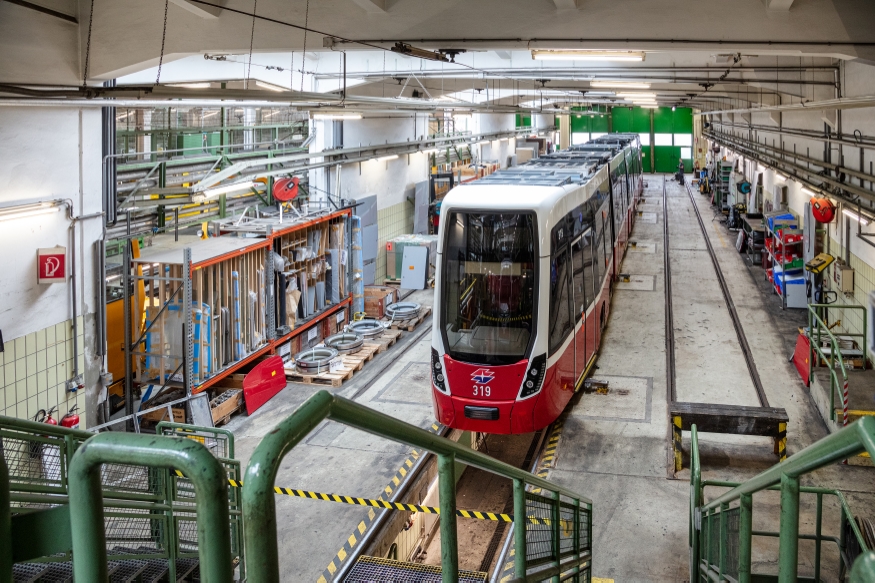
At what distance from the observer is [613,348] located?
1427 centimetres

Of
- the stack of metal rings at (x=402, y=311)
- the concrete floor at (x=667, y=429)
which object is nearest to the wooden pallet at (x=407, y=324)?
the stack of metal rings at (x=402, y=311)

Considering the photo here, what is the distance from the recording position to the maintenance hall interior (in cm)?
666

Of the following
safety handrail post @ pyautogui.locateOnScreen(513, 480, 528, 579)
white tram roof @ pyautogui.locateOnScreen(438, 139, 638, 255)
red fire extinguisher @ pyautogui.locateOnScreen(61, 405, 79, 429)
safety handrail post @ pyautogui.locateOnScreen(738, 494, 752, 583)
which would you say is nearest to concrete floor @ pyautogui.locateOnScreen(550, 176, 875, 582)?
white tram roof @ pyautogui.locateOnScreen(438, 139, 638, 255)

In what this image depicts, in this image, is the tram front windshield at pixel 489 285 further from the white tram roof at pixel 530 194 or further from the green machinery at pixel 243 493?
the green machinery at pixel 243 493

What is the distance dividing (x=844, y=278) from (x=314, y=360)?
30.1 feet

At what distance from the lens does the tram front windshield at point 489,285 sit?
9.23 metres

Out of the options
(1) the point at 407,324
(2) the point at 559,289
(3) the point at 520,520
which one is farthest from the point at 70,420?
(1) the point at 407,324

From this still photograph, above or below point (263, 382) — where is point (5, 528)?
above

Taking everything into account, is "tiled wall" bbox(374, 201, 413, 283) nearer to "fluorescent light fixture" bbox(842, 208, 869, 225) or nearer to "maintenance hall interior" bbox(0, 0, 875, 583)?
"maintenance hall interior" bbox(0, 0, 875, 583)

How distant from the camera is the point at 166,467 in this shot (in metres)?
1.39

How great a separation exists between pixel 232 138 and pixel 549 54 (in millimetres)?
8845

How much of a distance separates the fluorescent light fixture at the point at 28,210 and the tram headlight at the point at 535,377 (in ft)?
19.2

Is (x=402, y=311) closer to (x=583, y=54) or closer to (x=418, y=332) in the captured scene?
(x=418, y=332)

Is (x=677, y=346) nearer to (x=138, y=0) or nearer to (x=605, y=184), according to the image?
(x=605, y=184)
